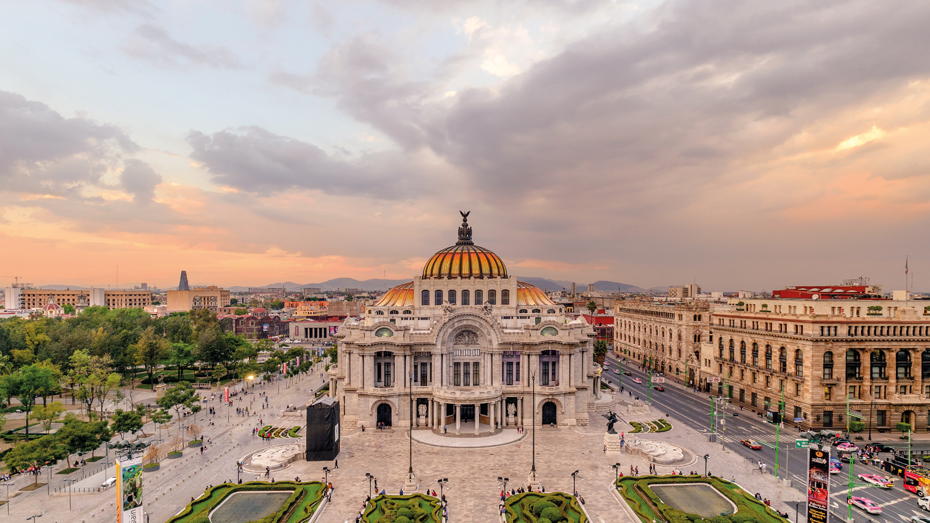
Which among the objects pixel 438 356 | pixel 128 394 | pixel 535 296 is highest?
pixel 535 296

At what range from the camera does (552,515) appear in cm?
4425

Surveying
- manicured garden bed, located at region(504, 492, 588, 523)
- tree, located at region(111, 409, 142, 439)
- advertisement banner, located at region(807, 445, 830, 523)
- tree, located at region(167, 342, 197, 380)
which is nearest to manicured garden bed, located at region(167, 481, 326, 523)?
manicured garden bed, located at region(504, 492, 588, 523)

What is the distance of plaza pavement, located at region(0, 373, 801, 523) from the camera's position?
48438mm

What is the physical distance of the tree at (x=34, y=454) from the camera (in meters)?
51.7

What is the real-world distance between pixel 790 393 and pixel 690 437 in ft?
65.0

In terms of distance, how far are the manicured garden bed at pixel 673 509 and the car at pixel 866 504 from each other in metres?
8.45

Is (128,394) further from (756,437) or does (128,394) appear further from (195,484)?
(756,437)

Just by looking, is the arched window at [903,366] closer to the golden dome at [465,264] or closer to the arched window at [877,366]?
the arched window at [877,366]

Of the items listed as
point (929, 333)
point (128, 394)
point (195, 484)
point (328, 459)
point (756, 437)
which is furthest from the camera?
point (128, 394)

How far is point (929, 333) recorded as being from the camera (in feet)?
251

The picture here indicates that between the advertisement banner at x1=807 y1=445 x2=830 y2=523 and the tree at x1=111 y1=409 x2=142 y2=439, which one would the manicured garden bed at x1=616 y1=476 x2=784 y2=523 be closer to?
the advertisement banner at x1=807 y1=445 x2=830 y2=523

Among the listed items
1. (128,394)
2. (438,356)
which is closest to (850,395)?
(438,356)

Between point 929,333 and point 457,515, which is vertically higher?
point 929,333

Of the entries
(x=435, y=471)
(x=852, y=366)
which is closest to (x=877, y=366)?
(x=852, y=366)
